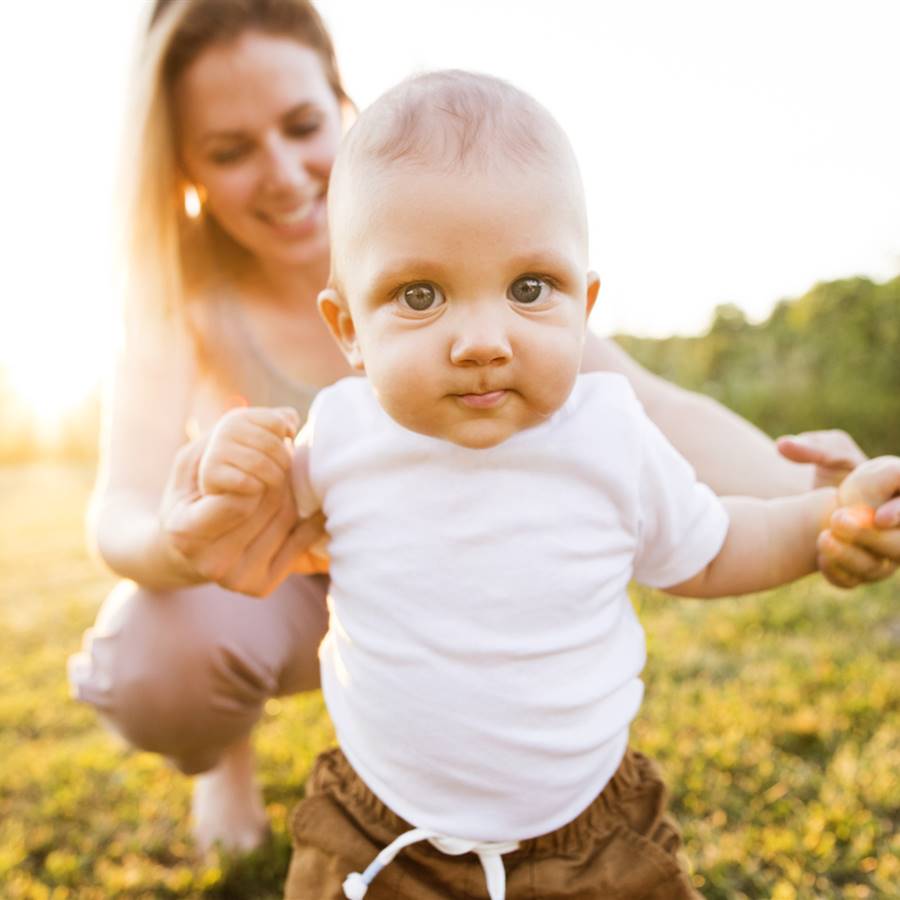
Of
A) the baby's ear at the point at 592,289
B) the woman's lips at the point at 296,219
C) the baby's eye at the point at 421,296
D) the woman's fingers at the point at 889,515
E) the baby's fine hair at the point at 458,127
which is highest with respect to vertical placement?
the baby's fine hair at the point at 458,127

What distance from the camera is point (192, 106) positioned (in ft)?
7.52

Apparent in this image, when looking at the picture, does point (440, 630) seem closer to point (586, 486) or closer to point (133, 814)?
point (586, 486)

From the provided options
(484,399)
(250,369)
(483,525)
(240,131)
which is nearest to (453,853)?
(483,525)

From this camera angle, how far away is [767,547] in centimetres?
156

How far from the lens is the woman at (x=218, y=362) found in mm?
2174

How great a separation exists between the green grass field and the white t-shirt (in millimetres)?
1050

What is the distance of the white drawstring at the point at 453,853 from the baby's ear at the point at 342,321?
77 centimetres

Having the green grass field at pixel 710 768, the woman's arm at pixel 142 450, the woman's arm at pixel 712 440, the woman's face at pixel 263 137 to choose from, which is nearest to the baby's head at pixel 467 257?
the woman's arm at pixel 142 450

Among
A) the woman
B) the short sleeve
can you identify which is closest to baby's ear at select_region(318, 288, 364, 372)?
the short sleeve

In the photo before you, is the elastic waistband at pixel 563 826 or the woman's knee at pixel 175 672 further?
the woman's knee at pixel 175 672

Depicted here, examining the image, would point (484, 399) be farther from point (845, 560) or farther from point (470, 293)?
point (845, 560)

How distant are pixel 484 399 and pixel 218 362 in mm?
1388

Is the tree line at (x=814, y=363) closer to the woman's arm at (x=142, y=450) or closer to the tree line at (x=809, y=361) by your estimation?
the tree line at (x=809, y=361)

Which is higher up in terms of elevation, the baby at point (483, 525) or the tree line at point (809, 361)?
the baby at point (483, 525)
